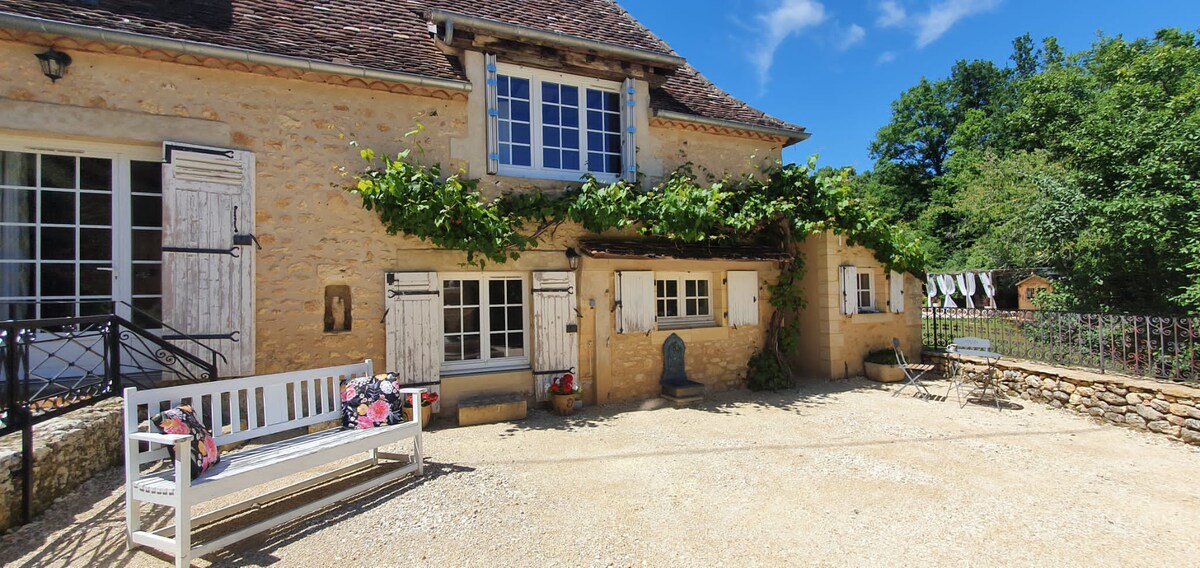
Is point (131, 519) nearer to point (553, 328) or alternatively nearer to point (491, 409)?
point (491, 409)

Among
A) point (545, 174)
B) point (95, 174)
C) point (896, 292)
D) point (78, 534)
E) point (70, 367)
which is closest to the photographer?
point (78, 534)

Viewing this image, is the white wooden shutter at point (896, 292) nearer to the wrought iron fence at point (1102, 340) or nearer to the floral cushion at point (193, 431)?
the wrought iron fence at point (1102, 340)

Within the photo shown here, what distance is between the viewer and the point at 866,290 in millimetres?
8953

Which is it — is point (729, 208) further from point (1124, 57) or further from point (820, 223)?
point (1124, 57)

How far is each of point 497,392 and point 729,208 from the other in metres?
4.09

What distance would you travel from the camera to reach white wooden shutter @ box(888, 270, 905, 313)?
8.91 meters

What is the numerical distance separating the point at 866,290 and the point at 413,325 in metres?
7.24

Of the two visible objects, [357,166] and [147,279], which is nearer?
[147,279]

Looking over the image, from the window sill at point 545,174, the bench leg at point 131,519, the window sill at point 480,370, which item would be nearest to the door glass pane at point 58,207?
the bench leg at point 131,519

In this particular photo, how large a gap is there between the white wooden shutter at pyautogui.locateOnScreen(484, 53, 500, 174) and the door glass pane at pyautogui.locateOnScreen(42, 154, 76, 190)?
401 centimetres

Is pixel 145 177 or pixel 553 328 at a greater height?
pixel 145 177

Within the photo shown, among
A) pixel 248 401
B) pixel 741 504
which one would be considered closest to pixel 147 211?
pixel 248 401

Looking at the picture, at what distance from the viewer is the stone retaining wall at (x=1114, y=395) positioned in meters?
5.55

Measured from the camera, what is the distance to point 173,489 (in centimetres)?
286
